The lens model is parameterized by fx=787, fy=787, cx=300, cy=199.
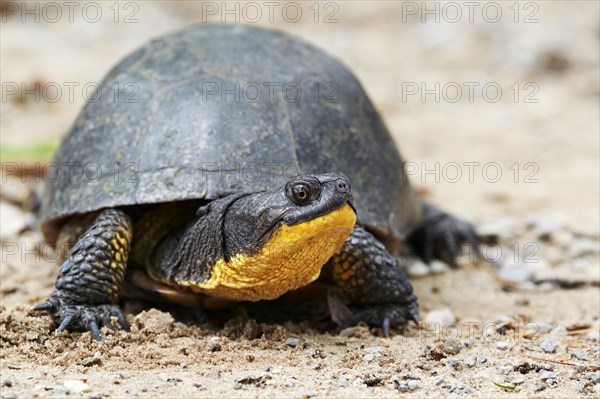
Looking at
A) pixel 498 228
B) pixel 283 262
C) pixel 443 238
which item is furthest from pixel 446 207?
pixel 283 262

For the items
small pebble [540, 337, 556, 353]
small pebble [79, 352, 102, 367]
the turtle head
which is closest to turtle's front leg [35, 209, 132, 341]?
small pebble [79, 352, 102, 367]

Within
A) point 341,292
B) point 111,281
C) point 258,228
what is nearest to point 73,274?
point 111,281

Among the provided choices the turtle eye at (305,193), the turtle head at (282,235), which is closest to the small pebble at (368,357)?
the turtle head at (282,235)

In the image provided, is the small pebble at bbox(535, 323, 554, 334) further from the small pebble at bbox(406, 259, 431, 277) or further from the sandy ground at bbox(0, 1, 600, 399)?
the small pebble at bbox(406, 259, 431, 277)

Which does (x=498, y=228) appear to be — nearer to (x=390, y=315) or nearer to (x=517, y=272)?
(x=517, y=272)

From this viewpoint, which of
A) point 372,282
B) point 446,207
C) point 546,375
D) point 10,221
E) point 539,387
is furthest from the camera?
point 446,207

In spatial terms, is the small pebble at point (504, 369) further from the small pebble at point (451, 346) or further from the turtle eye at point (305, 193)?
the turtle eye at point (305, 193)

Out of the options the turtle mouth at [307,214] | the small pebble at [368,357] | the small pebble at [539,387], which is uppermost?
the turtle mouth at [307,214]

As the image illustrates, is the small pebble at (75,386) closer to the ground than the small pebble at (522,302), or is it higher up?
higher up
